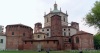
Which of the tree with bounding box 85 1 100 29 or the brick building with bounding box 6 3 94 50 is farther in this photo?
the brick building with bounding box 6 3 94 50

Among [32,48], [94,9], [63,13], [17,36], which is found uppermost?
[63,13]

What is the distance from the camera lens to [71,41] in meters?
56.2

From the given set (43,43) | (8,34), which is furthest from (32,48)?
(8,34)

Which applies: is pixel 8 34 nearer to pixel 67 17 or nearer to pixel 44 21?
pixel 44 21

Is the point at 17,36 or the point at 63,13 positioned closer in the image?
the point at 17,36

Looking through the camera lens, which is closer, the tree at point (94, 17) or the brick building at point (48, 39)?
the tree at point (94, 17)

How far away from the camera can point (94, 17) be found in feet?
107

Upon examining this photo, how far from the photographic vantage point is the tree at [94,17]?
103ft

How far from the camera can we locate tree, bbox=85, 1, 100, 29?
3136cm

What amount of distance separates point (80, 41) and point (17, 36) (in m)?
16.6

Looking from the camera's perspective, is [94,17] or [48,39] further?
[48,39]

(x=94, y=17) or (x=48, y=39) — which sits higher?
(x=94, y=17)

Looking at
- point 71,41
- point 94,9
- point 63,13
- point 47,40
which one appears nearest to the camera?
point 94,9

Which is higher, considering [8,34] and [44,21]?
[44,21]
